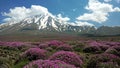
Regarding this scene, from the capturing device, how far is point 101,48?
26.1 meters

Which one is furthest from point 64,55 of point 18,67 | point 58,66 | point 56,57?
point 58,66

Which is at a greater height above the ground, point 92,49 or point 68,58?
point 68,58

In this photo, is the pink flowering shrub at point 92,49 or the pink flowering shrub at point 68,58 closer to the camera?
the pink flowering shrub at point 68,58

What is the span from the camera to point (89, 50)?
25328mm

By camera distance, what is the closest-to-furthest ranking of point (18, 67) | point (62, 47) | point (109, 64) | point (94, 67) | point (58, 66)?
point (58, 66) → point (109, 64) → point (94, 67) → point (18, 67) → point (62, 47)

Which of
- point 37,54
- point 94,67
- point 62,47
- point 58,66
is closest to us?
point 58,66

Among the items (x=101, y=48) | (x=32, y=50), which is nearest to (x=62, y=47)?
(x=101, y=48)

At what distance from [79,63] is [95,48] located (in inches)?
466

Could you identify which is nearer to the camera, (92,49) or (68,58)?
(68,58)

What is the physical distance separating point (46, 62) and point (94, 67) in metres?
4.13

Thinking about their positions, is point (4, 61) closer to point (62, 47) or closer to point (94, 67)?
point (94, 67)

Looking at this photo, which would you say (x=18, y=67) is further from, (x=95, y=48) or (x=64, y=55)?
(x=95, y=48)

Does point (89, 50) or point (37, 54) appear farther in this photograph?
point (89, 50)

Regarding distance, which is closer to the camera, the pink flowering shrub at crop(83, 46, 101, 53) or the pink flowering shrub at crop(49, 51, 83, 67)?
the pink flowering shrub at crop(49, 51, 83, 67)
